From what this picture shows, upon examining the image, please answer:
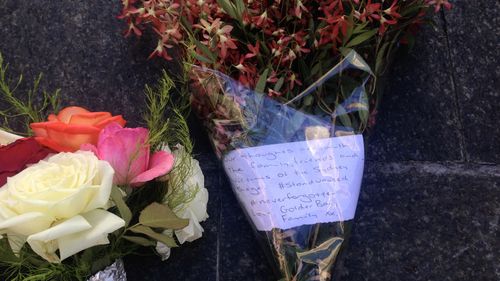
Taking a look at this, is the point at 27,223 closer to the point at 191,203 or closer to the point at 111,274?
the point at 111,274

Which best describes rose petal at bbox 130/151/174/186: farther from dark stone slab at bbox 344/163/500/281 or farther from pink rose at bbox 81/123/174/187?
dark stone slab at bbox 344/163/500/281

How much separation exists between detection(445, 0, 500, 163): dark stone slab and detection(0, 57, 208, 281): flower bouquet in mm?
692

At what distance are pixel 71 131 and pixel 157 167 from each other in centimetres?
17

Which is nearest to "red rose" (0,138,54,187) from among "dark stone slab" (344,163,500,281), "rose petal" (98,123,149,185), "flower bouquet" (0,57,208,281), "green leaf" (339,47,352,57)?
"flower bouquet" (0,57,208,281)

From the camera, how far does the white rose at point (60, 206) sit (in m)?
0.97

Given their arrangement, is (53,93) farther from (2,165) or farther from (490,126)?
(490,126)

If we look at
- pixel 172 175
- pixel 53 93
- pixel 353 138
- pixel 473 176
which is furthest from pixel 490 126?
pixel 53 93

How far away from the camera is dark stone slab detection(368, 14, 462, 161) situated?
1481 millimetres

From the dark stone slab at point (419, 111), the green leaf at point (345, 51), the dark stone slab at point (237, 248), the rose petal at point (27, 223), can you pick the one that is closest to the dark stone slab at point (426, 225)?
the dark stone slab at point (419, 111)

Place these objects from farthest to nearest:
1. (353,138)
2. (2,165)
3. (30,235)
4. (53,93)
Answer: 1. (53,93)
2. (353,138)
3. (2,165)
4. (30,235)

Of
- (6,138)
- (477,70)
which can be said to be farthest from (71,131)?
(477,70)

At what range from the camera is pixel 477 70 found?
59.4 inches

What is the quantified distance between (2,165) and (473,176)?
3.38ft

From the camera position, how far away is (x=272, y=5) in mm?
1198
